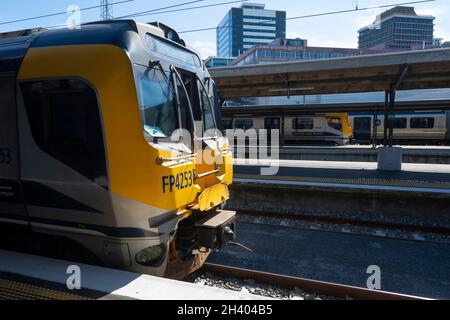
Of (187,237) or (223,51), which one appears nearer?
(187,237)

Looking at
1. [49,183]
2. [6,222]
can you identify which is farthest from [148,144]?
[6,222]

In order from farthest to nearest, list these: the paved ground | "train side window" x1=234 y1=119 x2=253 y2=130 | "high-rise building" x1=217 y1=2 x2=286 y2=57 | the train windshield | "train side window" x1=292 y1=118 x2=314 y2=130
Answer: "high-rise building" x1=217 y1=2 x2=286 y2=57, "train side window" x1=234 y1=119 x2=253 y2=130, "train side window" x1=292 y1=118 x2=314 y2=130, the paved ground, the train windshield

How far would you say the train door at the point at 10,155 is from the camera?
3.88 metres

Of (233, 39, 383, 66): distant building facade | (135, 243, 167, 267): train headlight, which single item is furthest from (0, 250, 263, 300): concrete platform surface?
(233, 39, 383, 66): distant building facade

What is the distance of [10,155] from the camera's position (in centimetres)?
394

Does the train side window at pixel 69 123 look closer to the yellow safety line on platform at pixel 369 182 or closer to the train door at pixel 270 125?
the yellow safety line on platform at pixel 369 182

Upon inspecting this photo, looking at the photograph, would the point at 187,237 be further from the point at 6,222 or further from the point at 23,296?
the point at 6,222

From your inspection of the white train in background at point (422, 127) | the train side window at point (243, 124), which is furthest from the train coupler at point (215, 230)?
the white train in background at point (422, 127)

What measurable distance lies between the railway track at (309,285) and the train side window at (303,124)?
23389 millimetres

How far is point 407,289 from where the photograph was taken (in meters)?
5.09

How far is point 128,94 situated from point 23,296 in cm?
221

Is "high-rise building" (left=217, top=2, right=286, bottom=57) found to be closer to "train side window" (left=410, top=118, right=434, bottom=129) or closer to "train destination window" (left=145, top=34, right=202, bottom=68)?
"train side window" (left=410, top=118, right=434, bottom=129)

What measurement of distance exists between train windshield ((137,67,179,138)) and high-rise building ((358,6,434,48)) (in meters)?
107

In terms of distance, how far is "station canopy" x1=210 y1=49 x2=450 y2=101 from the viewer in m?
10.7
